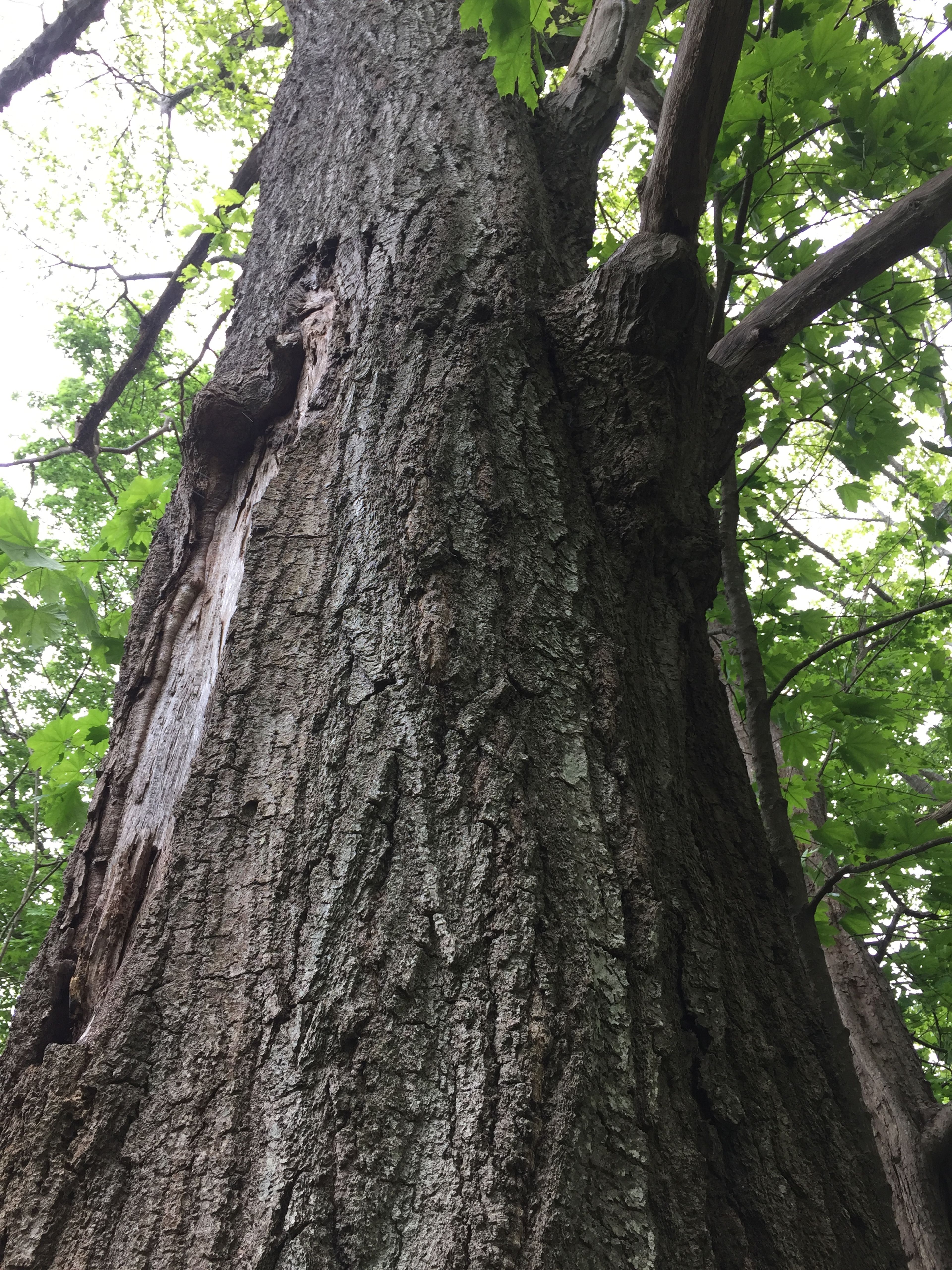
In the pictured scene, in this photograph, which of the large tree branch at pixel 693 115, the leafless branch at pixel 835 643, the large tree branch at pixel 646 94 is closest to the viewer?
the large tree branch at pixel 693 115

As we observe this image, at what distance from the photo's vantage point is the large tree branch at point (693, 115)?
4.98ft

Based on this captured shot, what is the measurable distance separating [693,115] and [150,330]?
2959 mm

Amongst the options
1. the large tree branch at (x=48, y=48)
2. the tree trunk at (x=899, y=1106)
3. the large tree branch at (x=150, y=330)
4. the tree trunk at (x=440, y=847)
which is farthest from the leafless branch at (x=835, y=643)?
the large tree branch at (x=48, y=48)

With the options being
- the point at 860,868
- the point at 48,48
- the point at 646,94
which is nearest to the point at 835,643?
the point at 860,868

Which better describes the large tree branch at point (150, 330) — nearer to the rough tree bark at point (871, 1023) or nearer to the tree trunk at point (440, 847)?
the tree trunk at point (440, 847)

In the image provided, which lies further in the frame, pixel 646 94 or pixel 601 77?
pixel 646 94

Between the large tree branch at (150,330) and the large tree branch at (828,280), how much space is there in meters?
2.28

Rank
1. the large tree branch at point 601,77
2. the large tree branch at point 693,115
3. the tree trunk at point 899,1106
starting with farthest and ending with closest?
the tree trunk at point 899,1106 < the large tree branch at point 601,77 < the large tree branch at point 693,115

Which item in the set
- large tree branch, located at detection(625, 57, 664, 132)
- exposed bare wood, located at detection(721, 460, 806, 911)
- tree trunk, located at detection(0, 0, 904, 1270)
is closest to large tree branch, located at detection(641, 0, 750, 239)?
tree trunk, located at detection(0, 0, 904, 1270)

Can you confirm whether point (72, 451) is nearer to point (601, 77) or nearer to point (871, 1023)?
point (601, 77)

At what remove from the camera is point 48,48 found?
3.35 m

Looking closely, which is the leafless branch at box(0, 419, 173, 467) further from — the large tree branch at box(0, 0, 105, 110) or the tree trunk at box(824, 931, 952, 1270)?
the tree trunk at box(824, 931, 952, 1270)

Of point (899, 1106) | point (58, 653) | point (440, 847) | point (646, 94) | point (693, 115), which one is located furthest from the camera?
point (58, 653)

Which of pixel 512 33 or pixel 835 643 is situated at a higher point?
pixel 512 33
